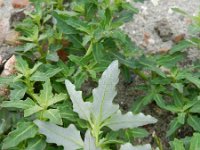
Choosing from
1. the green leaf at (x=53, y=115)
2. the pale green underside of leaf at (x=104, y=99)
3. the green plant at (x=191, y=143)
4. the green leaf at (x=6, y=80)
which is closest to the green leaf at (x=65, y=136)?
the pale green underside of leaf at (x=104, y=99)

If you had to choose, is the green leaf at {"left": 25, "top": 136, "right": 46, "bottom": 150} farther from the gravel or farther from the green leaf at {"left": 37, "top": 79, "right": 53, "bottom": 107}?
the gravel

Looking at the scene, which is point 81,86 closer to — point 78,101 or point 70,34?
point 70,34

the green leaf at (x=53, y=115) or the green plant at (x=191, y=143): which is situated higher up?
the green leaf at (x=53, y=115)

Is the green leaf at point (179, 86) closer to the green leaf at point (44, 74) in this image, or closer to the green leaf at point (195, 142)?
the green leaf at point (195, 142)

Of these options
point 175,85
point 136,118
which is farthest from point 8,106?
point 175,85

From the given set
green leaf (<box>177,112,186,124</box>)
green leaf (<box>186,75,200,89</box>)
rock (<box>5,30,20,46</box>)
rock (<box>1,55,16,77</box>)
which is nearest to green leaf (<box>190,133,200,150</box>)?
green leaf (<box>177,112,186,124</box>)

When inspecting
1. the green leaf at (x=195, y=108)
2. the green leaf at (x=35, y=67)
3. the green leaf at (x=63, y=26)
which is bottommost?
the green leaf at (x=195, y=108)

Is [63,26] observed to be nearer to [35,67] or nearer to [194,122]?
[35,67]
